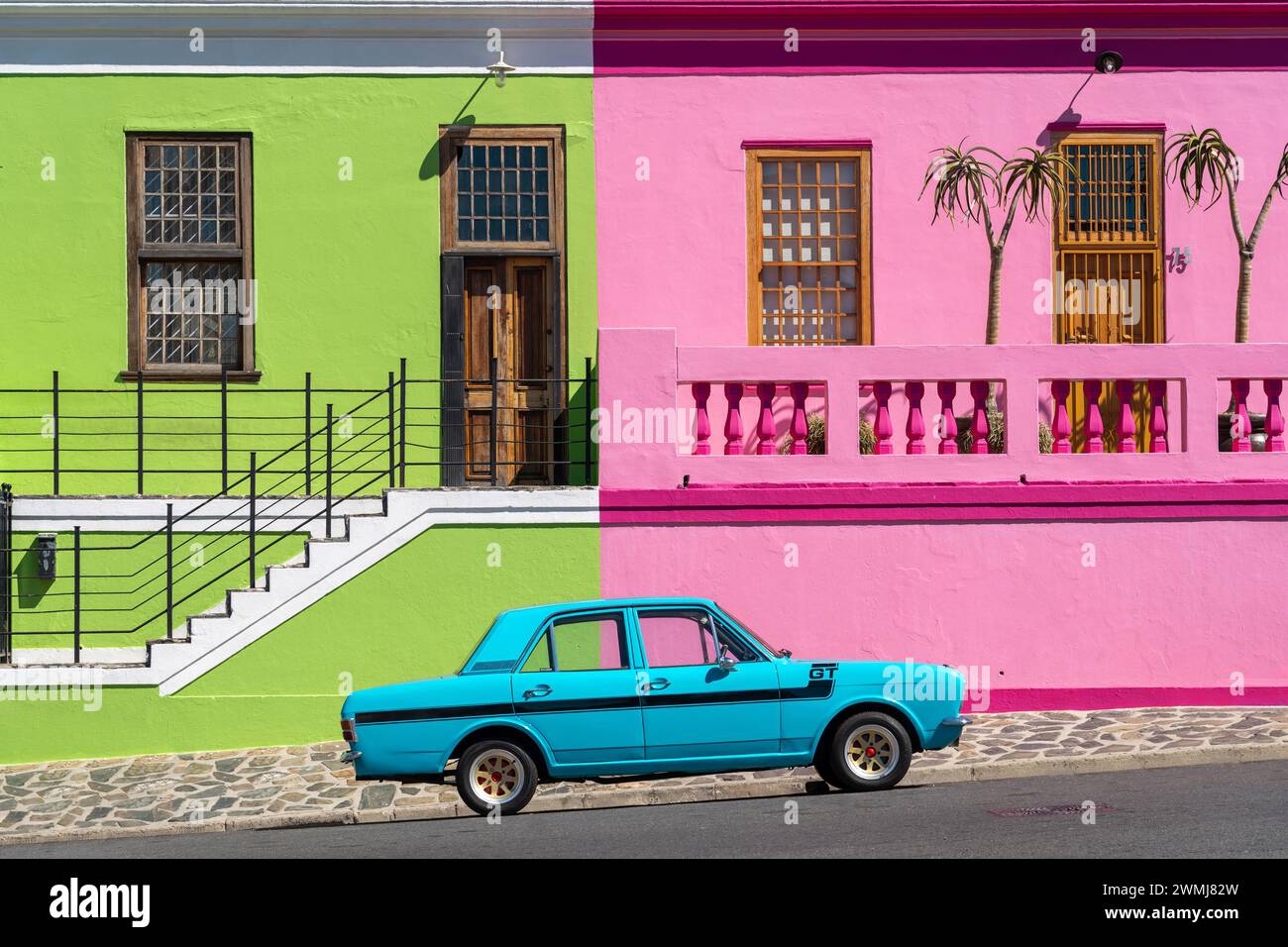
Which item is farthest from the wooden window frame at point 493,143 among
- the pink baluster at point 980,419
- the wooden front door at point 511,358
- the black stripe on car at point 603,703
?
the black stripe on car at point 603,703

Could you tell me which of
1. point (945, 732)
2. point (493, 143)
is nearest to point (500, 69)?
point (493, 143)

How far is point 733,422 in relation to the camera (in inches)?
560

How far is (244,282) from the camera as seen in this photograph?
635 inches

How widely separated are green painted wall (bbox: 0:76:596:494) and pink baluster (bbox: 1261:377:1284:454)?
6.30 meters

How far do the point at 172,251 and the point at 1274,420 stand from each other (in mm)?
10336

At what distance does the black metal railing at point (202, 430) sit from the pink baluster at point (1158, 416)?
513 centimetres

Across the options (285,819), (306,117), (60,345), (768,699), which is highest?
(306,117)

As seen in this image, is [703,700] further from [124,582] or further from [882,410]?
[124,582]

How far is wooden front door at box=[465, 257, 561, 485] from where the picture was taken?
1638 centimetres

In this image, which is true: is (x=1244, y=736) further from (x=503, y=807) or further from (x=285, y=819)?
(x=285, y=819)

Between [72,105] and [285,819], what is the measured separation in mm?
8245

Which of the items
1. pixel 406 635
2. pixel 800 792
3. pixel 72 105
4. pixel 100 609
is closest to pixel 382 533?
pixel 406 635

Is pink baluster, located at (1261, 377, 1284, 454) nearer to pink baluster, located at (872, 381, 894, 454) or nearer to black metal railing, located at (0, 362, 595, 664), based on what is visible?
pink baluster, located at (872, 381, 894, 454)

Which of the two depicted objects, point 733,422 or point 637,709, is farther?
point 733,422
